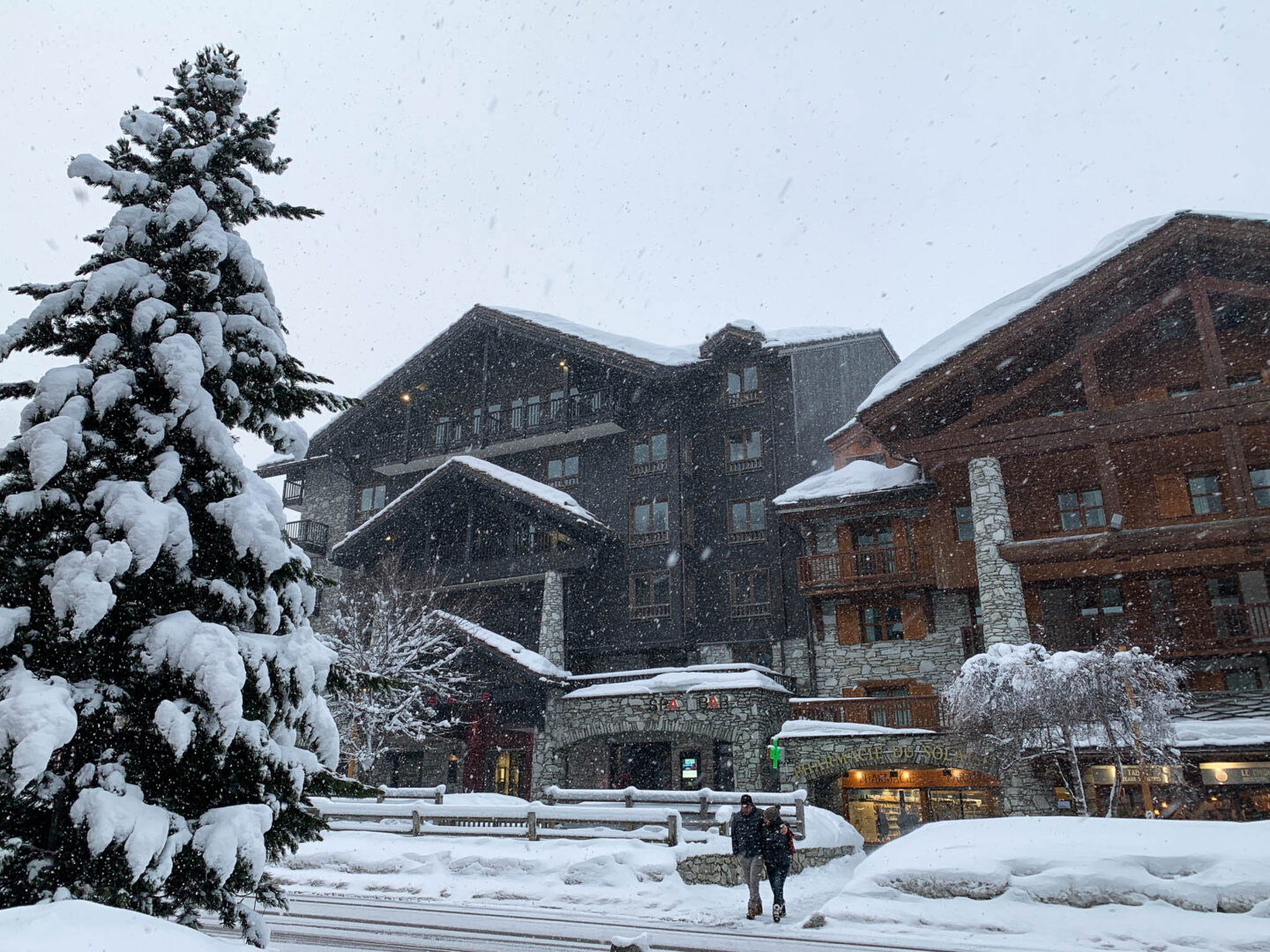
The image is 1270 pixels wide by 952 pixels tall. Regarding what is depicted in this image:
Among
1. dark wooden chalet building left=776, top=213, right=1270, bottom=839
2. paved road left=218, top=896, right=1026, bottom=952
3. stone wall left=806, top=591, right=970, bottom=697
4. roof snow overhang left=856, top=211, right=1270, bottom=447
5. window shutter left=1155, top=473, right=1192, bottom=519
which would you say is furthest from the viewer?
stone wall left=806, top=591, right=970, bottom=697

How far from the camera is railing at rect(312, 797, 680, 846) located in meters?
15.1

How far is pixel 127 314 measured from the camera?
22.7 ft

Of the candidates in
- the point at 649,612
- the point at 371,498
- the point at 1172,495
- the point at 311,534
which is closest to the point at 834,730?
the point at 649,612

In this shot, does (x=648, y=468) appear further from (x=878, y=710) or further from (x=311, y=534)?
(x=311, y=534)

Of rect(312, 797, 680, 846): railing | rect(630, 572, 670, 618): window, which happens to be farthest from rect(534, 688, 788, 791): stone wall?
rect(312, 797, 680, 846): railing

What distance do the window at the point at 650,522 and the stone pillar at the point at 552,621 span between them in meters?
2.94

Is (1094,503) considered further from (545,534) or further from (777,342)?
(545,534)

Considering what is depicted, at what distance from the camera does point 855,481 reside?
1051 inches

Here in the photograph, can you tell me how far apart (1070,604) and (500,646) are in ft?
52.3

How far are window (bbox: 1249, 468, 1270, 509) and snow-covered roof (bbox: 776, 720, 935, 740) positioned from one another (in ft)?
32.8

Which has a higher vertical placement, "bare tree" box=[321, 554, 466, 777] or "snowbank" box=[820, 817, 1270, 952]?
"bare tree" box=[321, 554, 466, 777]

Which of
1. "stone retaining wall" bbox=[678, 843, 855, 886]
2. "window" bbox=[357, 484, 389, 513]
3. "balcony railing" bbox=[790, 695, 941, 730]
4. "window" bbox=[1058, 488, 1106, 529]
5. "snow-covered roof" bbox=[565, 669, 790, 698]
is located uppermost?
"window" bbox=[357, 484, 389, 513]

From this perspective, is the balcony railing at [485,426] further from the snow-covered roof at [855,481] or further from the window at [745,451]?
the snow-covered roof at [855,481]

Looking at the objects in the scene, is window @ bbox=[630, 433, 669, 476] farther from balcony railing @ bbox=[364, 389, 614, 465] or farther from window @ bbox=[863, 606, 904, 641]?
window @ bbox=[863, 606, 904, 641]
